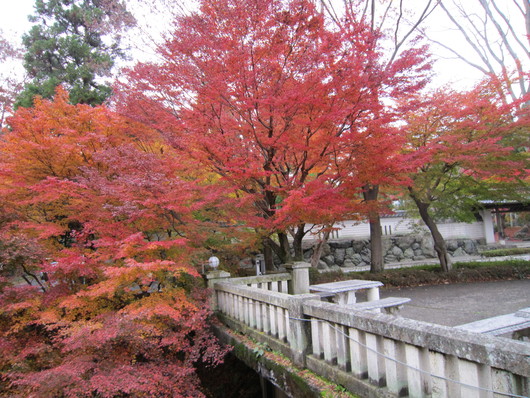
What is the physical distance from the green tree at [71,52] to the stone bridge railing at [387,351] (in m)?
13.2

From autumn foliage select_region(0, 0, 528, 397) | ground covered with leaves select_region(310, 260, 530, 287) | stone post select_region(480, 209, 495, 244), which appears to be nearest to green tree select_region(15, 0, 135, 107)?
autumn foliage select_region(0, 0, 528, 397)

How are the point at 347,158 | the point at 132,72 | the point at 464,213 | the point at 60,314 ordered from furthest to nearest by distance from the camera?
the point at 464,213
the point at 132,72
the point at 347,158
the point at 60,314

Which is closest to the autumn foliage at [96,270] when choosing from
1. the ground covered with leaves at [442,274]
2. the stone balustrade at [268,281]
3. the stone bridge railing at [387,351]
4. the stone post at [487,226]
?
the stone balustrade at [268,281]

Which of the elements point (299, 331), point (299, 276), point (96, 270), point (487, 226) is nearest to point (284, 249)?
point (299, 276)

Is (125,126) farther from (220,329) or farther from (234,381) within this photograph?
(234,381)

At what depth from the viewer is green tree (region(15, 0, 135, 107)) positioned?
14469 mm

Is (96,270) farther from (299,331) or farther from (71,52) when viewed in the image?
(71,52)

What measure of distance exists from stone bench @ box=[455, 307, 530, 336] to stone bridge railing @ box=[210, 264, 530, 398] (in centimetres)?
83

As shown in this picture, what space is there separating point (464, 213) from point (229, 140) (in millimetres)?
11950

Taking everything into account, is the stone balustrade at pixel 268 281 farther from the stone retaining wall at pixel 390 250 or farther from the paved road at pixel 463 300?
the stone retaining wall at pixel 390 250

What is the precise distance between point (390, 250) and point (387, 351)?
690 inches

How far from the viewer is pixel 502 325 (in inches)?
146

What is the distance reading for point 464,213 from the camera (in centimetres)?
1509

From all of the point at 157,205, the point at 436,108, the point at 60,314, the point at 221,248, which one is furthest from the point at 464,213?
the point at 60,314
